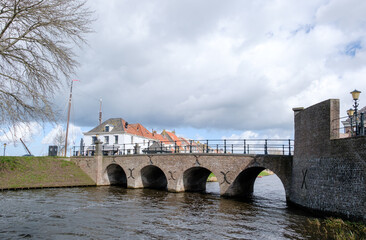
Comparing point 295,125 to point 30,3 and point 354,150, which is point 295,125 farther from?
point 30,3

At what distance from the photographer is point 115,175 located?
3291cm

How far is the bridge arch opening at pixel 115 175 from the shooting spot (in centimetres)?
3180

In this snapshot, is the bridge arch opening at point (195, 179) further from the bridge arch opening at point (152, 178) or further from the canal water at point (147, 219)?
the canal water at point (147, 219)

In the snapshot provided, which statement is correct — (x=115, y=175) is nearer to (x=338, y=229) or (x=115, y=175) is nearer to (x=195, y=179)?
(x=195, y=179)

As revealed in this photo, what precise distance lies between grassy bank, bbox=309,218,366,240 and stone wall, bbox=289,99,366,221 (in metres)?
0.56

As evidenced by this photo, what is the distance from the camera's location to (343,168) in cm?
1330

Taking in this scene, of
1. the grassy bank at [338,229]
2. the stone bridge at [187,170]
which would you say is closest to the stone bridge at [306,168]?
the stone bridge at [187,170]

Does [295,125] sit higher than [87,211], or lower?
higher

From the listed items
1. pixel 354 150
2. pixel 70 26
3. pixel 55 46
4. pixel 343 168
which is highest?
pixel 70 26

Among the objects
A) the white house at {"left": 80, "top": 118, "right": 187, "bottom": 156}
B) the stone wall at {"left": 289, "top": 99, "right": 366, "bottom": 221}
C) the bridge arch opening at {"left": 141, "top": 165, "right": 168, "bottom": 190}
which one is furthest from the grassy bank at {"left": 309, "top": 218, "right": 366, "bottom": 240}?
the white house at {"left": 80, "top": 118, "right": 187, "bottom": 156}

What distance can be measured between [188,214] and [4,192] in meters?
16.3

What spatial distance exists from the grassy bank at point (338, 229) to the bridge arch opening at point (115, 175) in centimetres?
2219

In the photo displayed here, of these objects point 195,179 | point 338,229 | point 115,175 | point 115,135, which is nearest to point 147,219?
point 338,229

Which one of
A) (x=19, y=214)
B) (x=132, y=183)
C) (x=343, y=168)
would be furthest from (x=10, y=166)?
(x=343, y=168)
